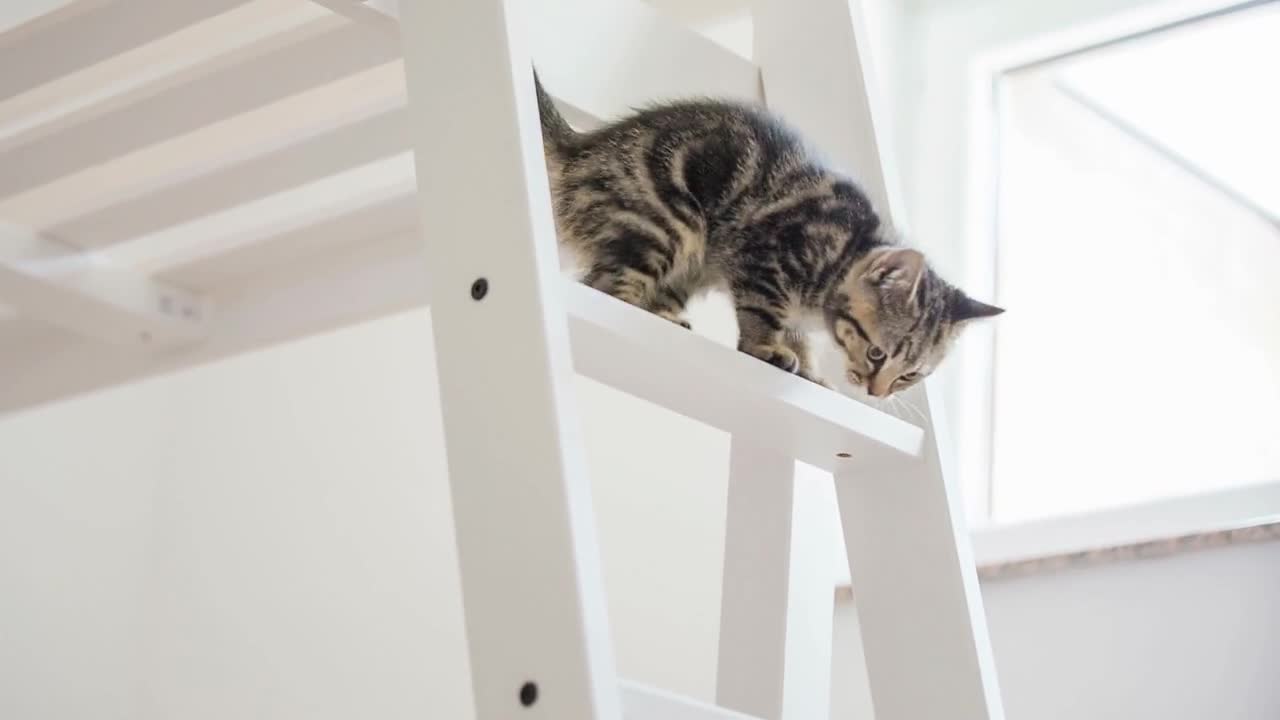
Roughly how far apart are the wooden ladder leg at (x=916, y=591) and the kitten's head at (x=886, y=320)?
0.28ft

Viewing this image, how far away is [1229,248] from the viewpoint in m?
1.72

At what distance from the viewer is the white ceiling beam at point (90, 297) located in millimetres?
1435

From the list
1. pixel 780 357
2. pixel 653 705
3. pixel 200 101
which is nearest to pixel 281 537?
pixel 200 101

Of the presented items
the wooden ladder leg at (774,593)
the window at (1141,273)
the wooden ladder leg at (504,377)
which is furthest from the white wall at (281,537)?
the wooden ladder leg at (504,377)

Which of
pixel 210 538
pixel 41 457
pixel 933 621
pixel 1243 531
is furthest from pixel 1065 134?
pixel 41 457

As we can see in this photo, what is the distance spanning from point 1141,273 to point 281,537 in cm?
138

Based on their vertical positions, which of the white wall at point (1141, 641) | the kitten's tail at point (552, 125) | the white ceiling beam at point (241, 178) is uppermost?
the white ceiling beam at point (241, 178)

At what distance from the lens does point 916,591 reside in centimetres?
100

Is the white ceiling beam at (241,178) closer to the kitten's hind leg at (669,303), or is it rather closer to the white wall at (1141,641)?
the kitten's hind leg at (669,303)

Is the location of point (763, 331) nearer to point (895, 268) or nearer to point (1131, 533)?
point (895, 268)

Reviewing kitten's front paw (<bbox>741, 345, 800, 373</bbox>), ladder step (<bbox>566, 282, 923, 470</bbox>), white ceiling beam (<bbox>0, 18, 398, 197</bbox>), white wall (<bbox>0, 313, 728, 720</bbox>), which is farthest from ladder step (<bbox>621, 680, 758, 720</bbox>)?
white wall (<bbox>0, 313, 728, 720</bbox>)

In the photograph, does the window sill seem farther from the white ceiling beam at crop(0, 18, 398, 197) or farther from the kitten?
the white ceiling beam at crop(0, 18, 398, 197)

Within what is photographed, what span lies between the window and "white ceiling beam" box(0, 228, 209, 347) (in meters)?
1.11

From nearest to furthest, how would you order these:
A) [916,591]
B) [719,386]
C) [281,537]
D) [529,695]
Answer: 1. [529,695]
2. [719,386]
3. [916,591]
4. [281,537]
